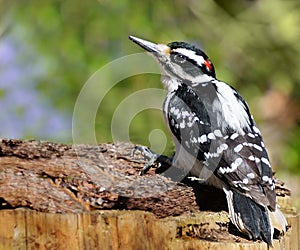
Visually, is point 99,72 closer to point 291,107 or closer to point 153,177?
point 153,177

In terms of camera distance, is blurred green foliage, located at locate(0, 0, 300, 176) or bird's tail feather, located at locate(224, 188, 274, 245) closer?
bird's tail feather, located at locate(224, 188, 274, 245)

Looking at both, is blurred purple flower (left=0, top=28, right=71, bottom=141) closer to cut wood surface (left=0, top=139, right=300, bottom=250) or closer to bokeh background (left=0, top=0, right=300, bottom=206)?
bokeh background (left=0, top=0, right=300, bottom=206)

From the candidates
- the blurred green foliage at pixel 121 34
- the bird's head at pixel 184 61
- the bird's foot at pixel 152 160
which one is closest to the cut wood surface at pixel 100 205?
the bird's foot at pixel 152 160

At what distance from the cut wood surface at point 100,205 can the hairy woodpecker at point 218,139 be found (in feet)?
0.28

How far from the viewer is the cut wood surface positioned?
2.95 m

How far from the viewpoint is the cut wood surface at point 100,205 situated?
2.95m

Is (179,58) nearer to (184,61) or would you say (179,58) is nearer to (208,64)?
(184,61)

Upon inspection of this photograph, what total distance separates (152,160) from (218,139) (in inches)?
12.2

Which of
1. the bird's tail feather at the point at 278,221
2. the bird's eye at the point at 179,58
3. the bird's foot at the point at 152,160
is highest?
the bird's eye at the point at 179,58

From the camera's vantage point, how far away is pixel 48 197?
3.09m

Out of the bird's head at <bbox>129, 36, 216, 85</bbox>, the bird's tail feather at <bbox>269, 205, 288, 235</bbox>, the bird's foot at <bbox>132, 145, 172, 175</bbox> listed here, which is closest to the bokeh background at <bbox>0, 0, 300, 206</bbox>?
the bird's head at <bbox>129, 36, 216, 85</bbox>

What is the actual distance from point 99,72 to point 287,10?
241cm

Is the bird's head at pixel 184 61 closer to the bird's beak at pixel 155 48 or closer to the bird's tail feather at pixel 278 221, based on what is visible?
the bird's beak at pixel 155 48

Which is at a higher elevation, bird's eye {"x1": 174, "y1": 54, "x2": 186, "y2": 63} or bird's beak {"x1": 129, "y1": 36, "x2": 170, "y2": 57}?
bird's beak {"x1": 129, "y1": 36, "x2": 170, "y2": 57}
